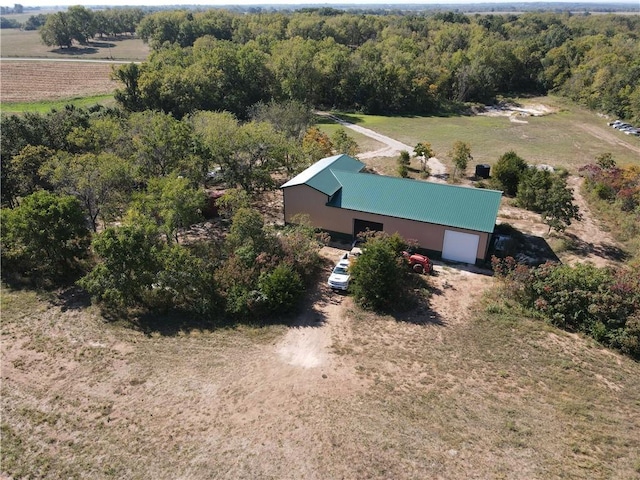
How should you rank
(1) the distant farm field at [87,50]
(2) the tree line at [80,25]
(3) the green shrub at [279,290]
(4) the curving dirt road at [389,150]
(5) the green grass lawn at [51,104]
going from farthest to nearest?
(2) the tree line at [80,25]
(1) the distant farm field at [87,50]
(5) the green grass lawn at [51,104]
(4) the curving dirt road at [389,150]
(3) the green shrub at [279,290]

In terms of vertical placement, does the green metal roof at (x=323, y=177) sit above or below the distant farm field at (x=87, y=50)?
below

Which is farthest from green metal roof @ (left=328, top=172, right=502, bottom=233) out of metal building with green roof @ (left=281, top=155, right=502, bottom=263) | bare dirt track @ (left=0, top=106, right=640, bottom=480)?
bare dirt track @ (left=0, top=106, right=640, bottom=480)

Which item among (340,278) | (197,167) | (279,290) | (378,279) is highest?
(197,167)

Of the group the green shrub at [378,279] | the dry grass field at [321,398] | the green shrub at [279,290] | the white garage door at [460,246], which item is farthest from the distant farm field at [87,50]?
the dry grass field at [321,398]

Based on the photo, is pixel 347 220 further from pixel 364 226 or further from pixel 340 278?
pixel 340 278

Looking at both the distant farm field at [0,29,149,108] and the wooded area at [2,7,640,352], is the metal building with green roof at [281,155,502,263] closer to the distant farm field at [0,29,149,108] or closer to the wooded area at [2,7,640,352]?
the wooded area at [2,7,640,352]

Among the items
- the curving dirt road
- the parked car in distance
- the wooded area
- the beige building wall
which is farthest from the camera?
the curving dirt road

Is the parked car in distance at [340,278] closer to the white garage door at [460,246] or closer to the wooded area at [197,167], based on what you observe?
the wooded area at [197,167]

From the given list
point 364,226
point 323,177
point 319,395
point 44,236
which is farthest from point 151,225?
point 364,226
